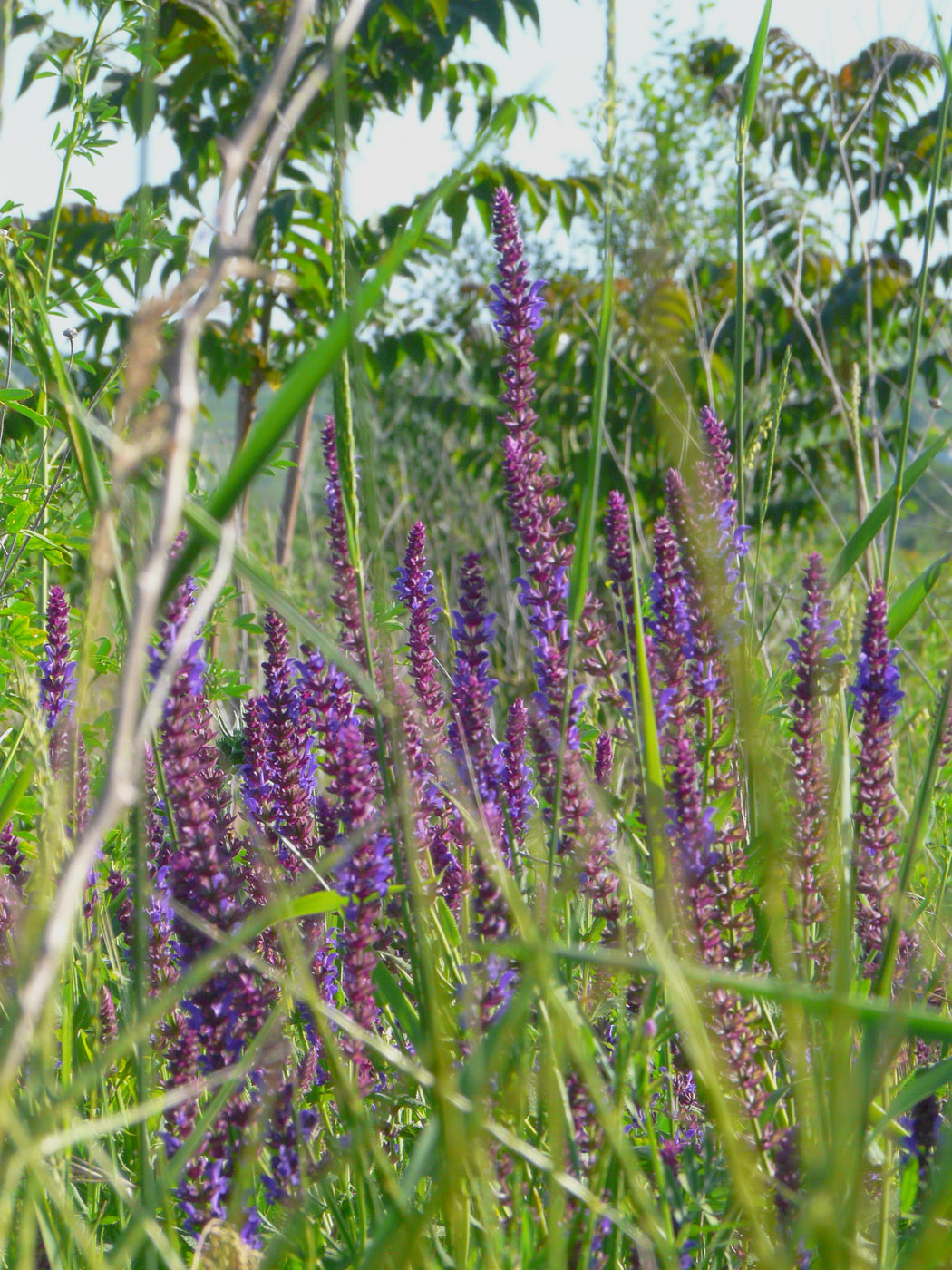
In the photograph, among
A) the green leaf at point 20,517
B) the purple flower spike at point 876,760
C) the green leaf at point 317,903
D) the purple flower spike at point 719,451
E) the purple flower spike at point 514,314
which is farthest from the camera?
the green leaf at point 20,517

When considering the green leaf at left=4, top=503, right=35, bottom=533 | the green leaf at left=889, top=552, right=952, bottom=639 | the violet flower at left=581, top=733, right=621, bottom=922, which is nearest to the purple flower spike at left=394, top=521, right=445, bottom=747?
the violet flower at left=581, top=733, right=621, bottom=922

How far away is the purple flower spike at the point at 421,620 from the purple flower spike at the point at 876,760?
1.80 ft

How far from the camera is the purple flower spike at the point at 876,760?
1.09 metres

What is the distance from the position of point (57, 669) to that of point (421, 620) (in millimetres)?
574

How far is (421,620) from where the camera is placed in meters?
1.48

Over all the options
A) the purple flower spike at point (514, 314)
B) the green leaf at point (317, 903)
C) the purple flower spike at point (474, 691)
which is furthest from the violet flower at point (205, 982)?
the purple flower spike at point (514, 314)

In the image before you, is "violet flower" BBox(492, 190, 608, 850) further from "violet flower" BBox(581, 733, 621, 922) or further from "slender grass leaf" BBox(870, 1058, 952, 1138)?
"slender grass leaf" BBox(870, 1058, 952, 1138)

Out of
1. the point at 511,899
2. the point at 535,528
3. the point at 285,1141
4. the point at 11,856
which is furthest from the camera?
the point at 11,856

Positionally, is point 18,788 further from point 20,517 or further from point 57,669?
point 20,517

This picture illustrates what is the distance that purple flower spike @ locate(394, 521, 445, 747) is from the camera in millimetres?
1480

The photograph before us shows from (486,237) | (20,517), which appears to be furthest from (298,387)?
(486,237)

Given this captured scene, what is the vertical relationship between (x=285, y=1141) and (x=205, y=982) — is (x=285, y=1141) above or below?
below

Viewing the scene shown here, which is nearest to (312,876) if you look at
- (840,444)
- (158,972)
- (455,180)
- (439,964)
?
(439,964)

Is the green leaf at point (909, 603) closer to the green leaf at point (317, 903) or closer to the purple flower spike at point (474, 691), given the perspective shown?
the purple flower spike at point (474, 691)
